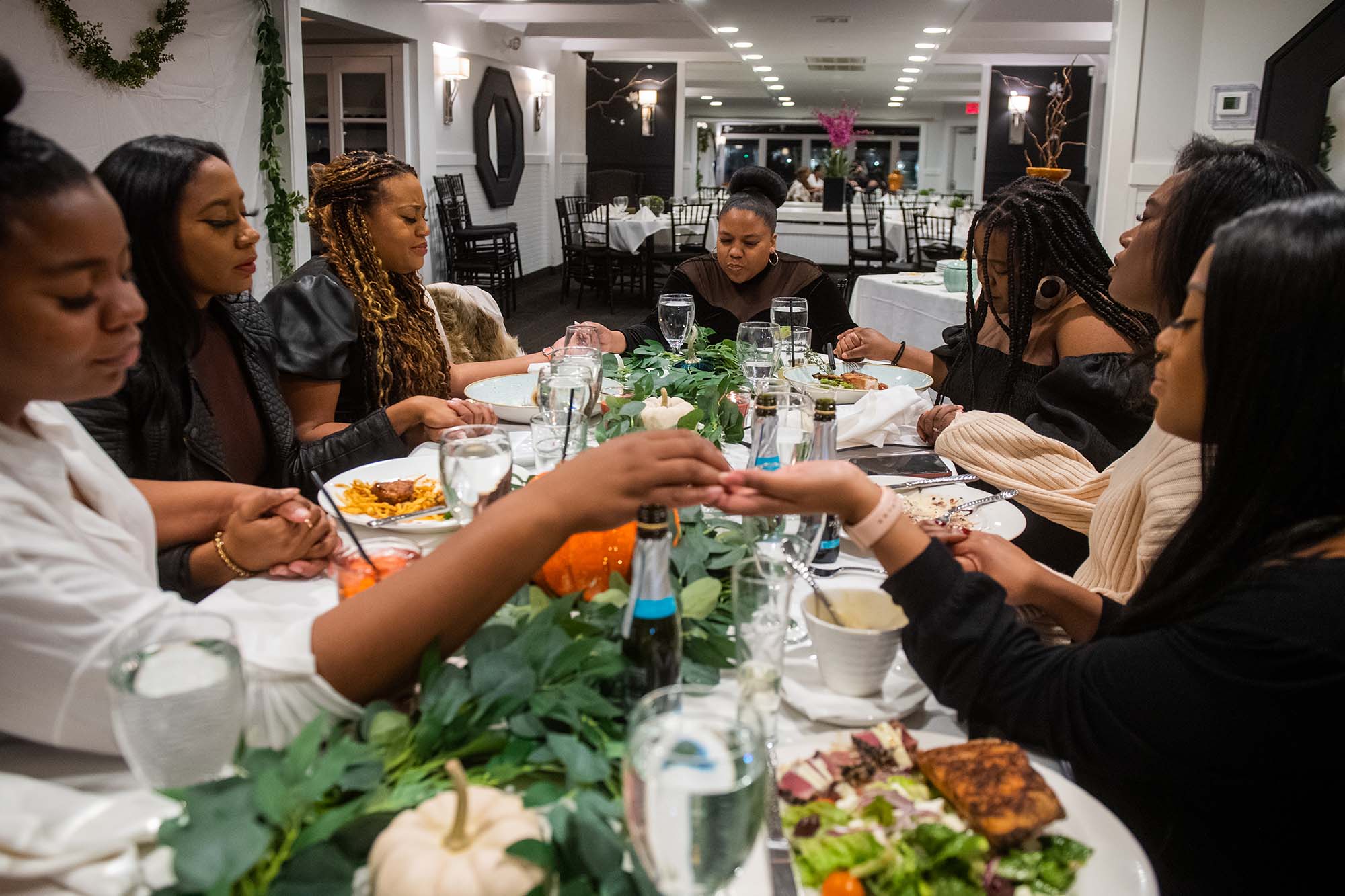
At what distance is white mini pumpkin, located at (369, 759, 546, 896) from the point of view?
2.18ft

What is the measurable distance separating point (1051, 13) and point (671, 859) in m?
11.1

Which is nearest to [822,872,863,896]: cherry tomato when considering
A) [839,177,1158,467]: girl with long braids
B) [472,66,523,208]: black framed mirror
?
[839,177,1158,467]: girl with long braids

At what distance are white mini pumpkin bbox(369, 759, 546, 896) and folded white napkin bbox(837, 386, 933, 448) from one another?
1421 millimetres

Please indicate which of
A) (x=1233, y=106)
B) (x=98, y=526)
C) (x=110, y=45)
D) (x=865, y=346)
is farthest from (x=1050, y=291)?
(x=110, y=45)

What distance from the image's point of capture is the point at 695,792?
22.4 inches

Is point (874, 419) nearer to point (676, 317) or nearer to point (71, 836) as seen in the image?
point (676, 317)

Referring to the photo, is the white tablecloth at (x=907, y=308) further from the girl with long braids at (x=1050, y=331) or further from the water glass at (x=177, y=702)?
the water glass at (x=177, y=702)

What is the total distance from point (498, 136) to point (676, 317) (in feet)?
31.4

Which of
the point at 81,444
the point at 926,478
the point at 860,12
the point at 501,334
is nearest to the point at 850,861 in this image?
the point at 81,444

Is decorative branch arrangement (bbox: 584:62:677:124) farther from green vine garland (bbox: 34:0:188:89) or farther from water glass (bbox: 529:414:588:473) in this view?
water glass (bbox: 529:414:588:473)

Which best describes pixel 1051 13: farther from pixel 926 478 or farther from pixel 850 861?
pixel 850 861

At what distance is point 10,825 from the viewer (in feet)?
2.34

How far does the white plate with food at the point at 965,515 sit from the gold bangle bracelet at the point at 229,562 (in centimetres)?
97

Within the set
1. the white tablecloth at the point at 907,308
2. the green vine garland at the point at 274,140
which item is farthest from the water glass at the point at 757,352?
the green vine garland at the point at 274,140
